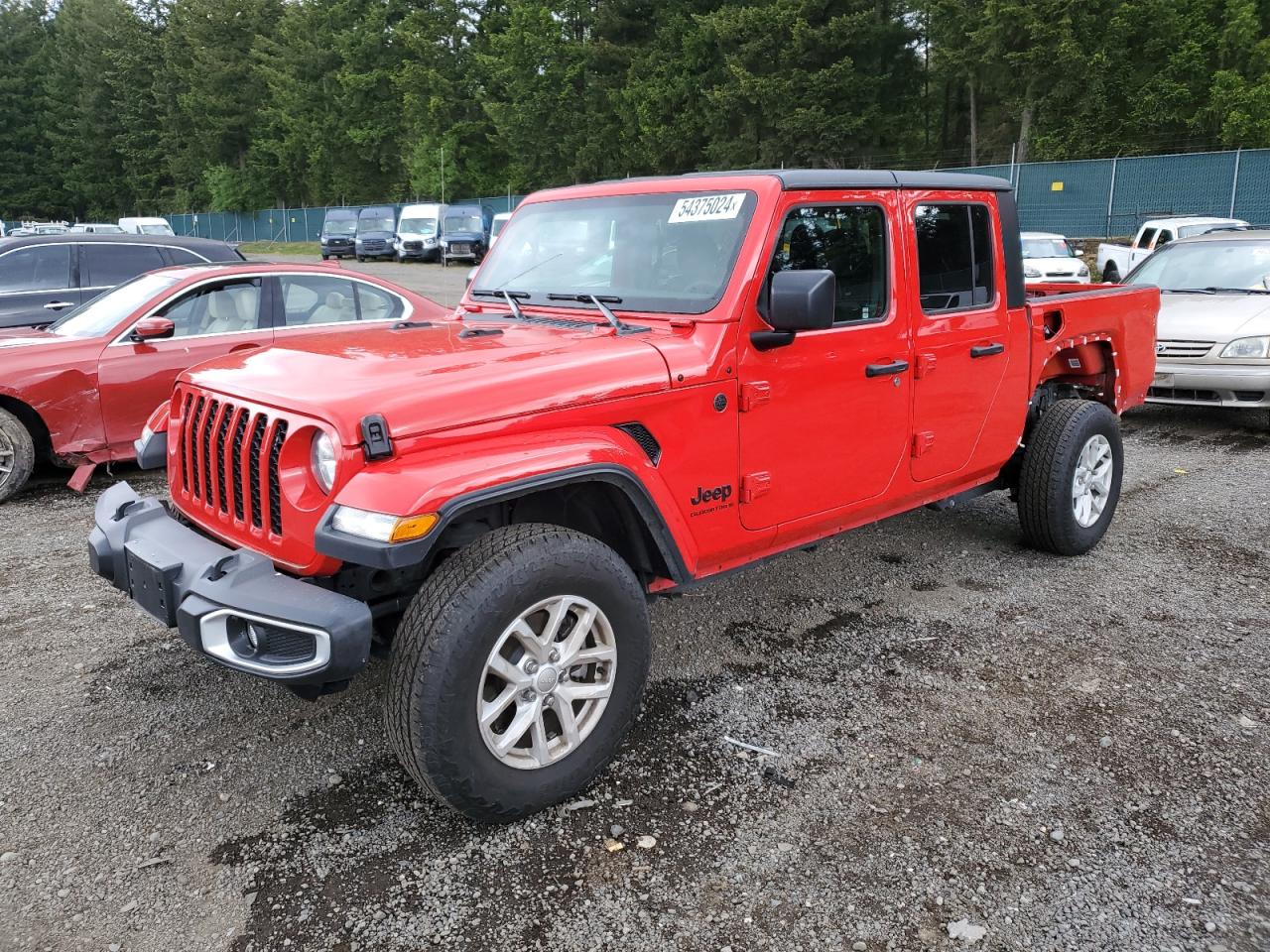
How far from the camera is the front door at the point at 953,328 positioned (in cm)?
425

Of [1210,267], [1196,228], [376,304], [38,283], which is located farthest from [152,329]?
[1196,228]

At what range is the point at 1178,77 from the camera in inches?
1270

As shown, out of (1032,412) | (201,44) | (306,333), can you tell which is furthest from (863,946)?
(201,44)

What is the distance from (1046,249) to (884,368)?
642 inches

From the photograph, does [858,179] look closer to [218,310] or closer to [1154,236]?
[218,310]

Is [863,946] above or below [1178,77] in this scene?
below

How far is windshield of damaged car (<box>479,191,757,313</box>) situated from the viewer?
3.63m

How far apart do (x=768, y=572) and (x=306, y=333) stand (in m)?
4.11

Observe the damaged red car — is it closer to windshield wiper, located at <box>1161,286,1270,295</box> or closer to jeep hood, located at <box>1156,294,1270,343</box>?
jeep hood, located at <box>1156,294,1270,343</box>

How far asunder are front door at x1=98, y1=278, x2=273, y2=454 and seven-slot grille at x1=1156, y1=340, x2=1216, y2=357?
24.1ft

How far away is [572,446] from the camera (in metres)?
3.01

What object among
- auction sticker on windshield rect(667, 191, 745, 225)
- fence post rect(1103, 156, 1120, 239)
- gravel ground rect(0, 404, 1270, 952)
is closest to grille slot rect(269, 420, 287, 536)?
gravel ground rect(0, 404, 1270, 952)

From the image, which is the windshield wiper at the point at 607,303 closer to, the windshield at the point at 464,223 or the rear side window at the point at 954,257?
the rear side window at the point at 954,257

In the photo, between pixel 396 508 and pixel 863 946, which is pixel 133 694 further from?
pixel 863 946
